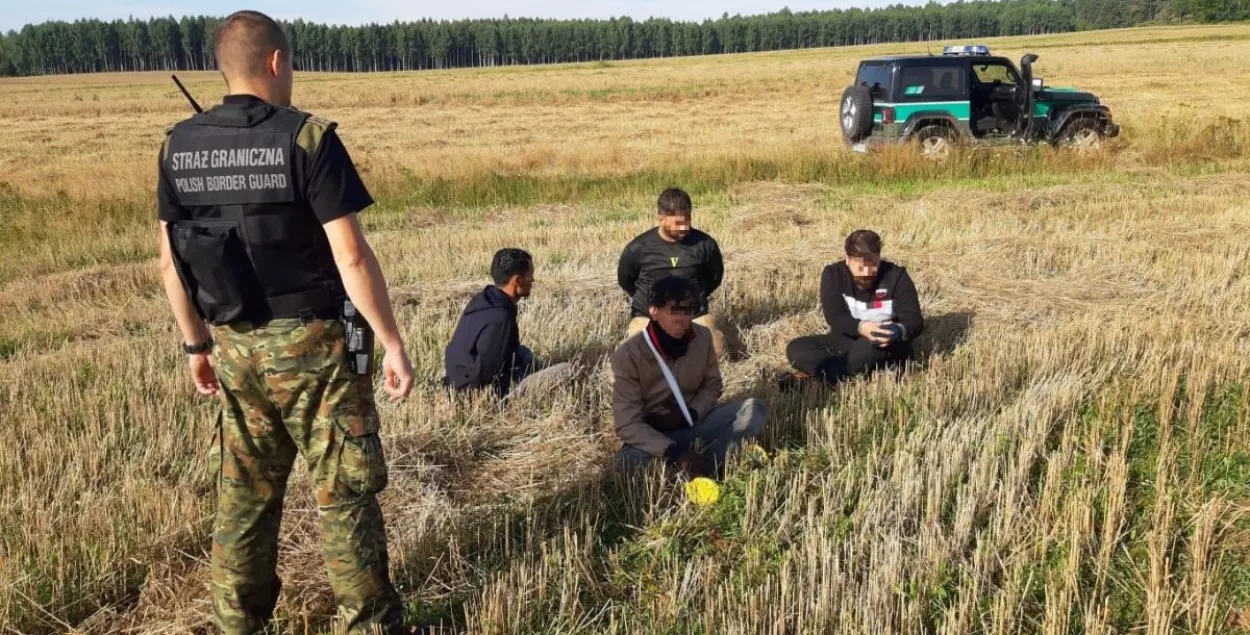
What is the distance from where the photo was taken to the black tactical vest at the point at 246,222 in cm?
246

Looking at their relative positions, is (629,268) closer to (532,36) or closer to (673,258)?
(673,258)

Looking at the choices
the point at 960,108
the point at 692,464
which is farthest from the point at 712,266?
the point at 960,108

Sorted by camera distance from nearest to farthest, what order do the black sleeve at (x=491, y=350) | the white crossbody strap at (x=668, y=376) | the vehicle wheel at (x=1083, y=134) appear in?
the white crossbody strap at (x=668, y=376), the black sleeve at (x=491, y=350), the vehicle wheel at (x=1083, y=134)

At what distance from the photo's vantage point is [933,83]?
14.1 meters

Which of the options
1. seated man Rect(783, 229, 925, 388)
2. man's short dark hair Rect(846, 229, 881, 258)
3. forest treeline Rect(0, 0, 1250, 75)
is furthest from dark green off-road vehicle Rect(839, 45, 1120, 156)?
forest treeline Rect(0, 0, 1250, 75)

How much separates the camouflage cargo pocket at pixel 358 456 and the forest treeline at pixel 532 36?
118 m

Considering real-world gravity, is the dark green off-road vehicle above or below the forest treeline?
below

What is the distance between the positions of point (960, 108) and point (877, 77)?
1403mm

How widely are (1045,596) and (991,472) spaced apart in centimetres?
82

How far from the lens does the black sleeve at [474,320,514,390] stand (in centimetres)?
482

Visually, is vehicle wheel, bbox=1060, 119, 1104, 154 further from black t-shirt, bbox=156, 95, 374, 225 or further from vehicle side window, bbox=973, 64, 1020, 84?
A: black t-shirt, bbox=156, 95, 374, 225

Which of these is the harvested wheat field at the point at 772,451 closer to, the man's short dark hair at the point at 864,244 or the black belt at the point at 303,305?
the man's short dark hair at the point at 864,244

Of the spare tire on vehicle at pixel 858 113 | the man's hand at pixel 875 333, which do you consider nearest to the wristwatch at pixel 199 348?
the man's hand at pixel 875 333

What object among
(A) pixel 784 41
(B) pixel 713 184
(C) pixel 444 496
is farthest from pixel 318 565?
(A) pixel 784 41
